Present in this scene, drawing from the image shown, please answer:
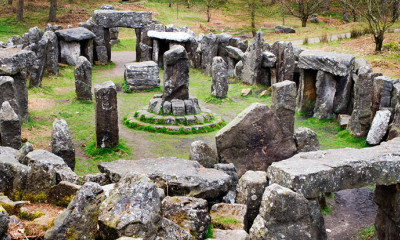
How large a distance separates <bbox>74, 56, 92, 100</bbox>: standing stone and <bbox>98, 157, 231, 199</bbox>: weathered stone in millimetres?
9922

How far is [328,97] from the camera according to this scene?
16.3 meters

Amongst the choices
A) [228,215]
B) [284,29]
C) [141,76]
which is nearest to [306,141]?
[228,215]

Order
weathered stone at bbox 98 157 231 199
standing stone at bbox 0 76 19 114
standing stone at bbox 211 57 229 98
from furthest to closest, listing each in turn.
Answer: standing stone at bbox 211 57 229 98 < standing stone at bbox 0 76 19 114 < weathered stone at bbox 98 157 231 199

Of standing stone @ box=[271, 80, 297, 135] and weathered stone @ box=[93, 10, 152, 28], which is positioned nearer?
standing stone @ box=[271, 80, 297, 135]

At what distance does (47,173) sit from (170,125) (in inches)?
323

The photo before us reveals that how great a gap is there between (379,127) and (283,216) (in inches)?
302

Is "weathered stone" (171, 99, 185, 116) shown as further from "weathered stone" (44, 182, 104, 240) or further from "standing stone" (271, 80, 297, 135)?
"weathered stone" (44, 182, 104, 240)

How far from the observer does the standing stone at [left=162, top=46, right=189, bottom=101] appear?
51.3 feet

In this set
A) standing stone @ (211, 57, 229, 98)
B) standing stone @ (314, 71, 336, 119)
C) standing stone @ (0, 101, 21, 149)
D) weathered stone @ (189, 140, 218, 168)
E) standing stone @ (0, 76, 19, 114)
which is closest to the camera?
weathered stone @ (189, 140, 218, 168)

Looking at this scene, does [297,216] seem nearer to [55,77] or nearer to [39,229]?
[39,229]

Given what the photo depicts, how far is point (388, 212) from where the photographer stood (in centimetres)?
800

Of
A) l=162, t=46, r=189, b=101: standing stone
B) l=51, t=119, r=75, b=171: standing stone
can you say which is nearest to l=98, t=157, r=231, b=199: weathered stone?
l=51, t=119, r=75, b=171: standing stone

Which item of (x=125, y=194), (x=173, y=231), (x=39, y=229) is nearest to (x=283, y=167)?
(x=173, y=231)

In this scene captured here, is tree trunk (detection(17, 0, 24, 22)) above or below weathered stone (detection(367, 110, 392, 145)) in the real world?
above
